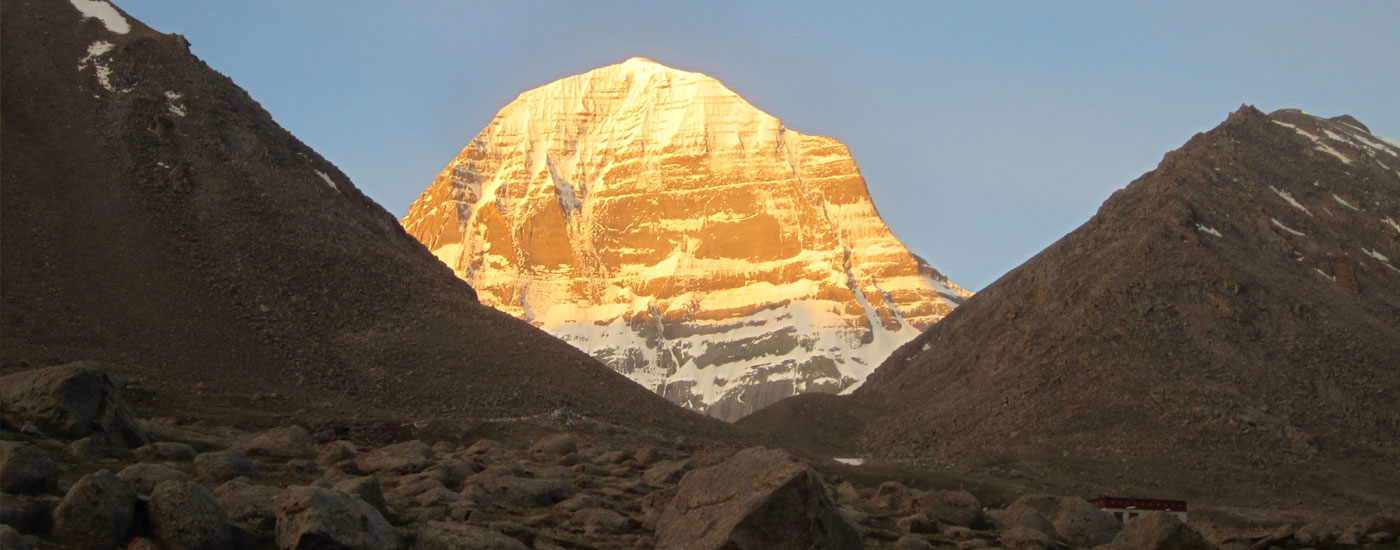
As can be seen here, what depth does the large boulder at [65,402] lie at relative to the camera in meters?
34.4

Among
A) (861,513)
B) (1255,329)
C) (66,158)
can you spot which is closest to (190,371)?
(66,158)

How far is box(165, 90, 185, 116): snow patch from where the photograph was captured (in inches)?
4188

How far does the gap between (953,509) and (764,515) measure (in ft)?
54.5

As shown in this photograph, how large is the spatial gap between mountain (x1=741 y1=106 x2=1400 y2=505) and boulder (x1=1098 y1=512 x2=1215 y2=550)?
62580mm

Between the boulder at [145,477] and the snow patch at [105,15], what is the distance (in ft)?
302

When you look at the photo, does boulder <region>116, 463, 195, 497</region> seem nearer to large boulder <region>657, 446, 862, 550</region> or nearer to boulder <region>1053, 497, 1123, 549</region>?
large boulder <region>657, 446, 862, 550</region>

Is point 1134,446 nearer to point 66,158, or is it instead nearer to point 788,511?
point 66,158

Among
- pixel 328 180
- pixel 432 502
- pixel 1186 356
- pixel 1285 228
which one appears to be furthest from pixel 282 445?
pixel 1285 228

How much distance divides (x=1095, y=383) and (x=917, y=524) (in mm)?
84975

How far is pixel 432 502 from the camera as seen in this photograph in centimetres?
3356

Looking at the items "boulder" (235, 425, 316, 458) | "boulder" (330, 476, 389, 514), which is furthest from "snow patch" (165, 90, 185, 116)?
"boulder" (330, 476, 389, 514)

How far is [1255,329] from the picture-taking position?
127 meters

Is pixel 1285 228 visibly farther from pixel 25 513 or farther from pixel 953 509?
pixel 25 513

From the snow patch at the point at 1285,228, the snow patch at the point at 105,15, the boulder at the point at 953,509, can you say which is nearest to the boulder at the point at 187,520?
the boulder at the point at 953,509
